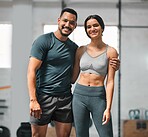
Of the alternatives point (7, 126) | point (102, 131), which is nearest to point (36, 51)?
point (102, 131)

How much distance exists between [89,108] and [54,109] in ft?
0.96

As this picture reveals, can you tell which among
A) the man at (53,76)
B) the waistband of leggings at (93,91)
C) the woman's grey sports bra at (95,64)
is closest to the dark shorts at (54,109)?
the man at (53,76)

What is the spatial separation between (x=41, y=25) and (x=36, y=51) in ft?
9.74

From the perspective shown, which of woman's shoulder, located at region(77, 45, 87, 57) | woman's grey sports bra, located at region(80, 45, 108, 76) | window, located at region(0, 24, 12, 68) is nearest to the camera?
woman's grey sports bra, located at region(80, 45, 108, 76)

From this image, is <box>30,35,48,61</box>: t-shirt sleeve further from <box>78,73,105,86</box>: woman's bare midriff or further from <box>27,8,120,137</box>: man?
<box>78,73,105,86</box>: woman's bare midriff

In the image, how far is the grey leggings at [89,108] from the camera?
2.03 meters

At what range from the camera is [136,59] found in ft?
16.1

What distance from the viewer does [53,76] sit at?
2.11 metres

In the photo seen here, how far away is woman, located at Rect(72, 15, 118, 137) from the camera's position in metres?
2.02

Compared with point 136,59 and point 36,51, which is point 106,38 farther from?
point 36,51

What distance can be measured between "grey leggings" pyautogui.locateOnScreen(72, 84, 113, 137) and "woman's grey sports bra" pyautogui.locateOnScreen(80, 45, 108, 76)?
129 mm

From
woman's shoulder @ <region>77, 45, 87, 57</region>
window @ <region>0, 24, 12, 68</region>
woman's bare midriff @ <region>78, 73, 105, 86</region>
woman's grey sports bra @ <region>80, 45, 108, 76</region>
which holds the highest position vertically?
window @ <region>0, 24, 12, 68</region>

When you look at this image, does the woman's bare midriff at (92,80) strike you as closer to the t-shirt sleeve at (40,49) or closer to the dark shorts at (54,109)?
the dark shorts at (54,109)

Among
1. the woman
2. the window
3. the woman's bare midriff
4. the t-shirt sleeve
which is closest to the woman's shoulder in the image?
the woman
